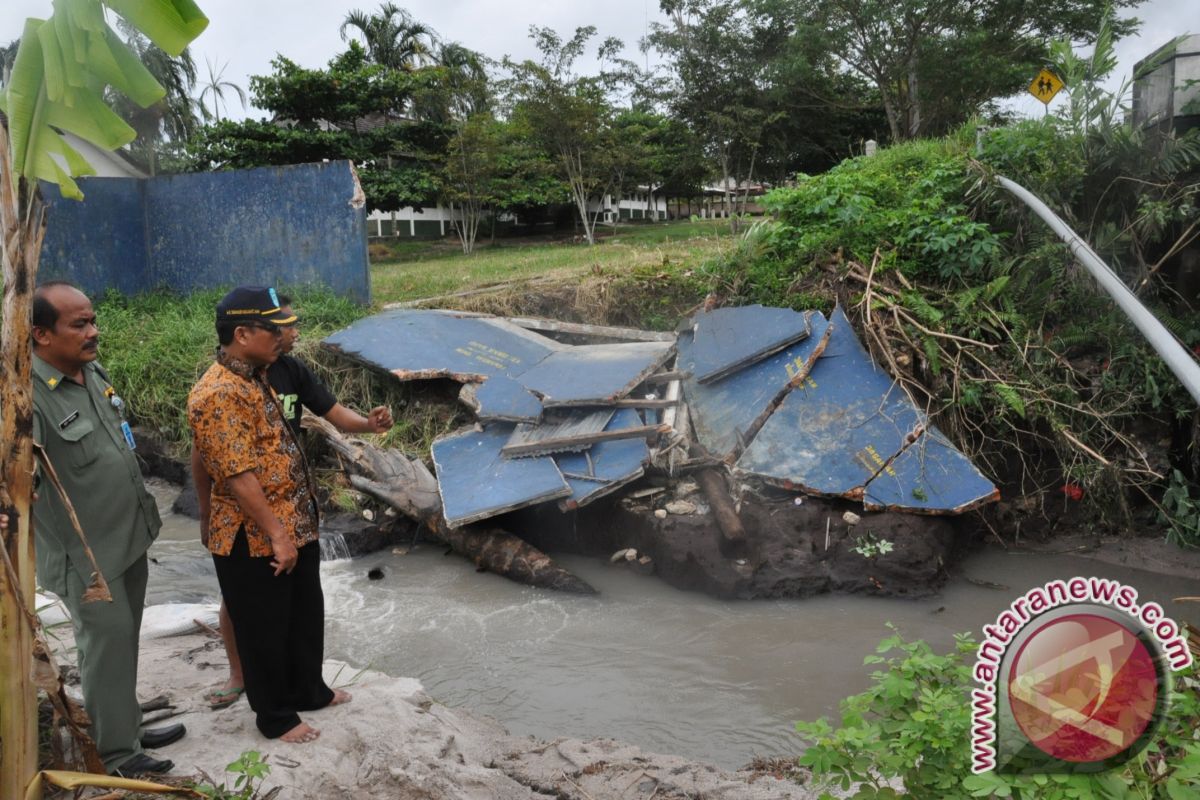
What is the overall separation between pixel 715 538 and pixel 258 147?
16.3 meters

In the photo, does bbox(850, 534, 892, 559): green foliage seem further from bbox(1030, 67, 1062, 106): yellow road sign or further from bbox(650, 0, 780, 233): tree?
bbox(650, 0, 780, 233): tree

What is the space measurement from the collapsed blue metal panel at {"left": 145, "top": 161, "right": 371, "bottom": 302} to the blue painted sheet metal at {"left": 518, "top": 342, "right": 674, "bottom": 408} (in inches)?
149

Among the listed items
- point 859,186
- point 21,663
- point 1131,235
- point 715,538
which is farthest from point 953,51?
point 21,663

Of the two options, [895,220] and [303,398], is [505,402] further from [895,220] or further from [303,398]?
[895,220]

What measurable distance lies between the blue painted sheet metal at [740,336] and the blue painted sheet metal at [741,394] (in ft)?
0.23

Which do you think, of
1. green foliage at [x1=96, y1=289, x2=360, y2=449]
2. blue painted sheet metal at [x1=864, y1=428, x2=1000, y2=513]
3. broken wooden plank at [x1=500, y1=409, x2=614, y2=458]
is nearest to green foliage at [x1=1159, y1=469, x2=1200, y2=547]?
blue painted sheet metal at [x1=864, y1=428, x2=1000, y2=513]

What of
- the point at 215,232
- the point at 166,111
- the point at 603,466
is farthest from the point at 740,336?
the point at 166,111

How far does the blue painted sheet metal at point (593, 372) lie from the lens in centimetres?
626

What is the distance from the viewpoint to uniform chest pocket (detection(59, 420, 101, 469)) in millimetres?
2656

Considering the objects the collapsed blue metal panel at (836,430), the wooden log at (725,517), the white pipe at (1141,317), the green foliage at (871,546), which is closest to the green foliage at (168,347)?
the wooden log at (725,517)

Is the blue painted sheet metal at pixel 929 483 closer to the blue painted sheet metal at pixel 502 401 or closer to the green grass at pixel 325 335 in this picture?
the blue painted sheet metal at pixel 502 401

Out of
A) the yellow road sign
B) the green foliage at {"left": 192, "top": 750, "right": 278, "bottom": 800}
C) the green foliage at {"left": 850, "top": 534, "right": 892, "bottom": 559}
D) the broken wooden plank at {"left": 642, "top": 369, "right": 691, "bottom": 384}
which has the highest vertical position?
the yellow road sign

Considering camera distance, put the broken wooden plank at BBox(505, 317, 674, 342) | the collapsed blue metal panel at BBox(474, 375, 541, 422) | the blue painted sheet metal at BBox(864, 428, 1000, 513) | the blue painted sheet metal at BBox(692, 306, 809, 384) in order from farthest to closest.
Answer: the broken wooden plank at BBox(505, 317, 674, 342) → the blue painted sheet metal at BBox(692, 306, 809, 384) → the collapsed blue metal panel at BBox(474, 375, 541, 422) → the blue painted sheet metal at BBox(864, 428, 1000, 513)

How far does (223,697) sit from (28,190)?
204cm
